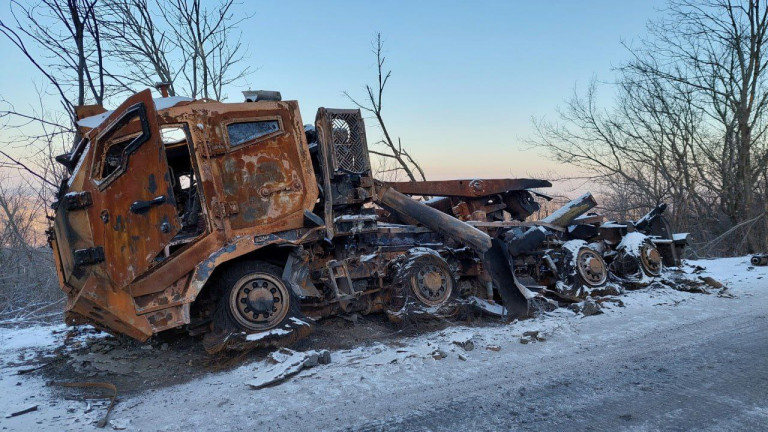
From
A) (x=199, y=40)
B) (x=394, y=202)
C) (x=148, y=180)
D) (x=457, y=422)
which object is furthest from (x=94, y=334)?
(x=199, y=40)

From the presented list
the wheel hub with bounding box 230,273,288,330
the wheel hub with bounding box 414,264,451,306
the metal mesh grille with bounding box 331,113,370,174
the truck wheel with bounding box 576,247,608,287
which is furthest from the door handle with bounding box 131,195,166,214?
A: the truck wheel with bounding box 576,247,608,287

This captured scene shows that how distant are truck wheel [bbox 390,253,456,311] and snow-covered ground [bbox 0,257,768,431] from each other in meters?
0.53

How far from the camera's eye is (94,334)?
257 inches

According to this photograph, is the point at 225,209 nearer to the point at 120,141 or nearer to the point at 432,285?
the point at 120,141

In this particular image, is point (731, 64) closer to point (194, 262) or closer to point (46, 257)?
point (194, 262)

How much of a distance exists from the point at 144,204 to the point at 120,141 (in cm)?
76

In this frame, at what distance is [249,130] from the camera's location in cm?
552

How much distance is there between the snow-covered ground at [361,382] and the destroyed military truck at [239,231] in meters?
0.72

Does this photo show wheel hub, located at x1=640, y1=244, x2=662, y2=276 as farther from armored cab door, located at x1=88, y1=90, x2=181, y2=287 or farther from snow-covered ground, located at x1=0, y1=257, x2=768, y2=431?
armored cab door, located at x1=88, y1=90, x2=181, y2=287

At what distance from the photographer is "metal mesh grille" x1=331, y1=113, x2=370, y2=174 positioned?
630 centimetres

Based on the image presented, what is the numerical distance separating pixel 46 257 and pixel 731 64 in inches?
894

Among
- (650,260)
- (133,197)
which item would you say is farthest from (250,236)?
(650,260)

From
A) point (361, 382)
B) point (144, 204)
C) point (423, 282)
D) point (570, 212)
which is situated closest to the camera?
point (361, 382)

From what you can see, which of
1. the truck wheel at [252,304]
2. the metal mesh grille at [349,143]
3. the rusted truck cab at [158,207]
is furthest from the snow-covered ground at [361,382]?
the metal mesh grille at [349,143]
